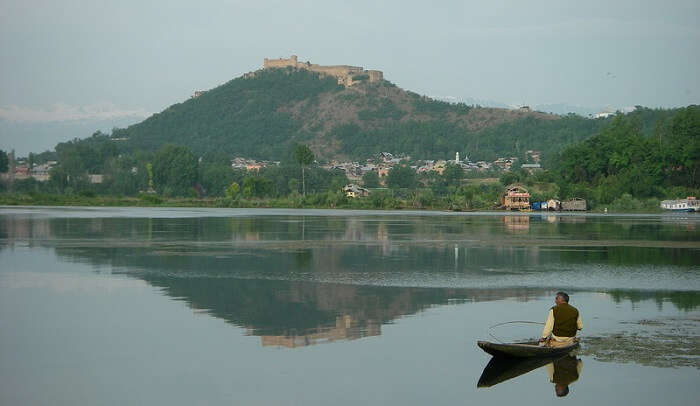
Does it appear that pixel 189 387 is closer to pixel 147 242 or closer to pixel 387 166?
pixel 147 242

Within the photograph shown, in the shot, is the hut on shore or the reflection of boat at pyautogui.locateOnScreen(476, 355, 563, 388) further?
the hut on shore

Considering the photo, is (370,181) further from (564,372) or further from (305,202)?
(564,372)

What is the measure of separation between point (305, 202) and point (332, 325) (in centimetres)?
9800

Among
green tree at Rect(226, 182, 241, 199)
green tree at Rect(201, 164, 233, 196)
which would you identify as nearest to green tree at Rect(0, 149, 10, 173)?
green tree at Rect(201, 164, 233, 196)

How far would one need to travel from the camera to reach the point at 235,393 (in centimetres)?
1342

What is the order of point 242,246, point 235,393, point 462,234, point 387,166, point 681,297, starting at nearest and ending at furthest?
1. point 235,393
2. point 681,297
3. point 242,246
4. point 462,234
5. point 387,166

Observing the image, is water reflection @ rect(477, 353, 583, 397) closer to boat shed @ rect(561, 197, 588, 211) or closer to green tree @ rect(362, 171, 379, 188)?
boat shed @ rect(561, 197, 588, 211)

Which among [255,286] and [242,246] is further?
[242,246]

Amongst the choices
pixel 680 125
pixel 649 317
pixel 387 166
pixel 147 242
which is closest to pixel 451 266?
pixel 649 317

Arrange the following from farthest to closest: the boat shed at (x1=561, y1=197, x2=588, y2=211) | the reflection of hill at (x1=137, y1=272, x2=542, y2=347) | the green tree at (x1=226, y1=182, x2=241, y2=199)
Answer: the green tree at (x1=226, y1=182, x2=241, y2=199)
the boat shed at (x1=561, y1=197, x2=588, y2=211)
the reflection of hill at (x1=137, y1=272, x2=542, y2=347)

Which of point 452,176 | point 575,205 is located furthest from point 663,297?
point 452,176

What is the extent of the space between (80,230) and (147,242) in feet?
→ 41.2

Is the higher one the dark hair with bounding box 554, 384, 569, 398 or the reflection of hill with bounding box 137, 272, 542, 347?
the reflection of hill with bounding box 137, 272, 542, 347

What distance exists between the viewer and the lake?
13.8m
